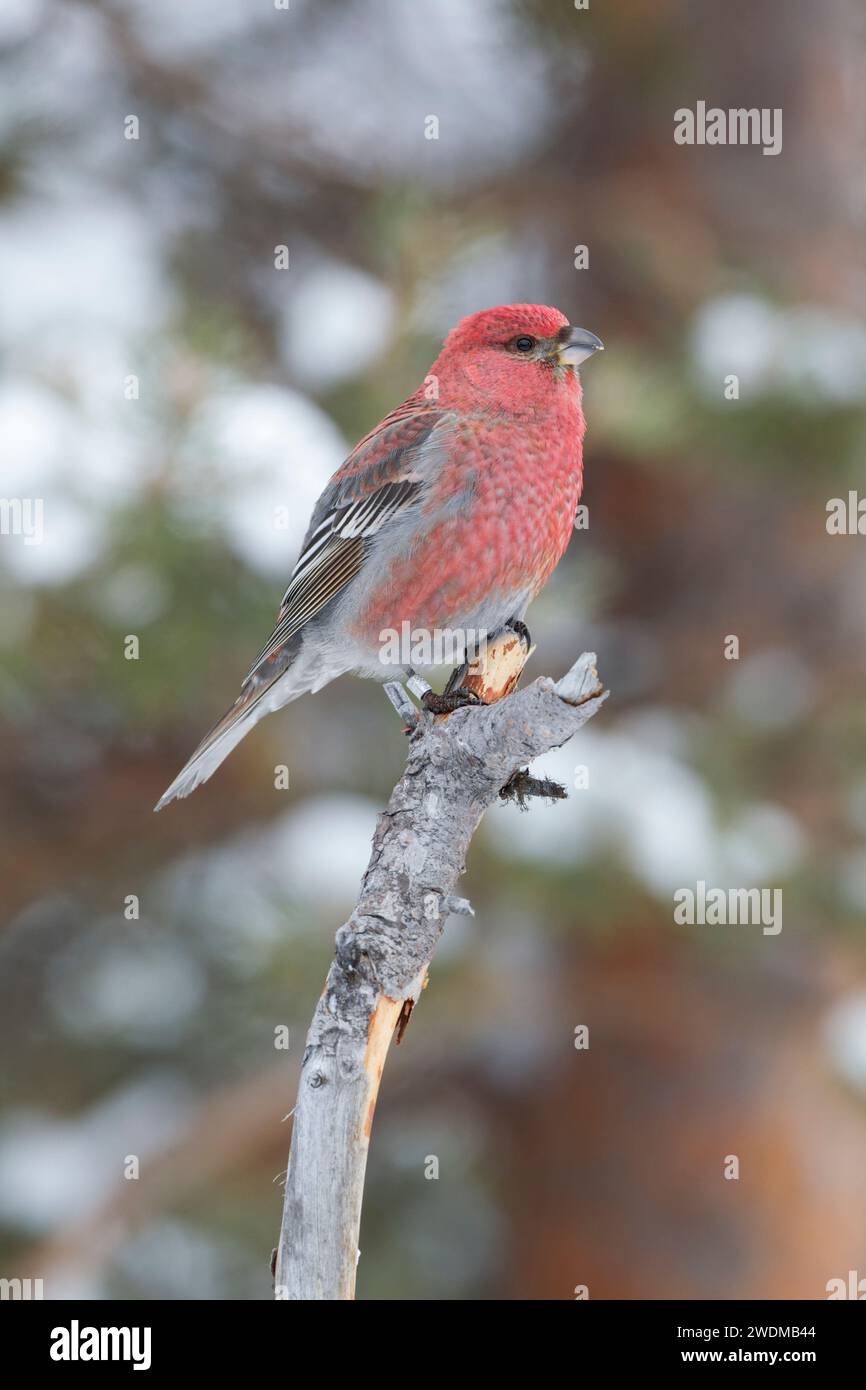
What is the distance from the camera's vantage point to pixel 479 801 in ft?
6.55

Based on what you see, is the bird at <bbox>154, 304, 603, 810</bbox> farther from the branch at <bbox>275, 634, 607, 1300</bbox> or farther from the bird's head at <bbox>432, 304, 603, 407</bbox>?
the branch at <bbox>275, 634, 607, 1300</bbox>

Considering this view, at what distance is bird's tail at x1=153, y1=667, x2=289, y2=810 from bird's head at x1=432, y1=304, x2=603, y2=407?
0.70 m

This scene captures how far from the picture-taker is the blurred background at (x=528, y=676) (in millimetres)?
3766

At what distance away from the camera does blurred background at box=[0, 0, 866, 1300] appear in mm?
3766

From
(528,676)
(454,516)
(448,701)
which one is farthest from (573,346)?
(528,676)

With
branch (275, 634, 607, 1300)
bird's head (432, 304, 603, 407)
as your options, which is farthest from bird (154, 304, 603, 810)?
branch (275, 634, 607, 1300)

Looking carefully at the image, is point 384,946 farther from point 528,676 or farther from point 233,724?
point 528,676

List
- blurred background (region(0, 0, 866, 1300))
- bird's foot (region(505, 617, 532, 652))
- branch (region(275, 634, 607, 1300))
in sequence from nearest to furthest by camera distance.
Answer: branch (region(275, 634, 607, 1300)) < bird's foot (region(505, 617, 532, 652)) < blurred background (region(0, 0, 866, 1300))

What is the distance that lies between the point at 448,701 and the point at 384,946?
51 cm

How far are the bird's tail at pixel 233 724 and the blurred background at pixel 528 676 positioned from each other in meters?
0.86

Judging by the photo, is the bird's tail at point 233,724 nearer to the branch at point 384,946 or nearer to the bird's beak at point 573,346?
the branch at point 384,946

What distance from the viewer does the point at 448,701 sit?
2.25 metres

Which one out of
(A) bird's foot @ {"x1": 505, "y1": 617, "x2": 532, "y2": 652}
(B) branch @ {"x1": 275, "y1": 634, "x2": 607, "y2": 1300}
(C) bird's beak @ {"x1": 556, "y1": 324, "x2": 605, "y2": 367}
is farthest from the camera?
(A) bird's foot @ {"x1": 505, "y1": 617, "x2": 532, "y2": 652}
